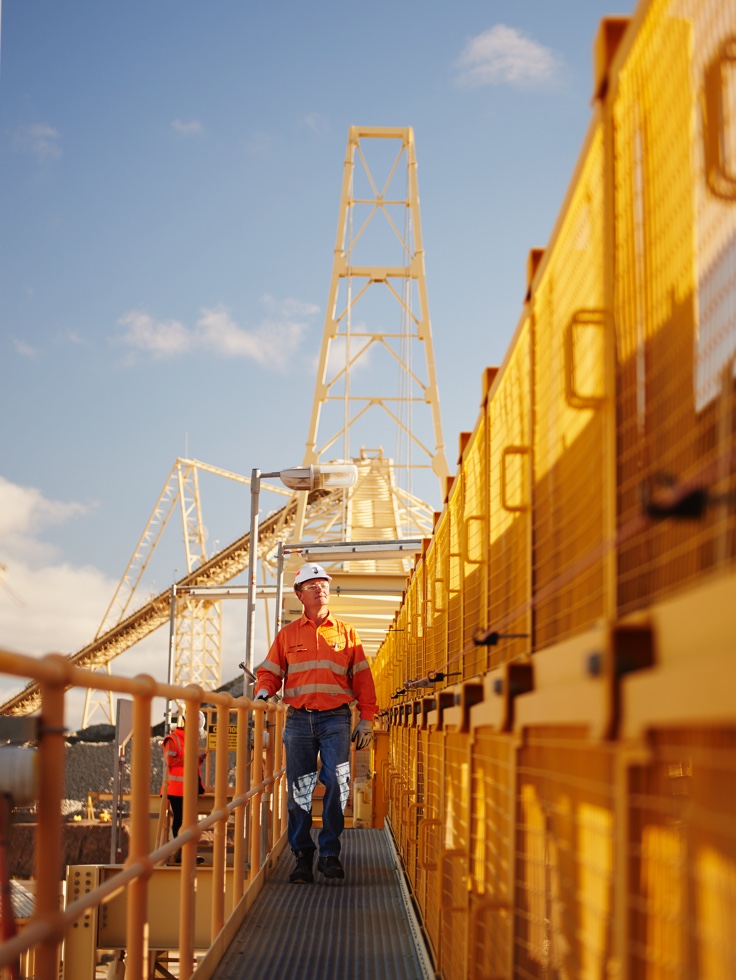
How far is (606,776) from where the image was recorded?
2.29 m

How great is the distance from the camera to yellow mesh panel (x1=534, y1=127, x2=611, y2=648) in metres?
2.50

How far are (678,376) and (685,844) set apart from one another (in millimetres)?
805

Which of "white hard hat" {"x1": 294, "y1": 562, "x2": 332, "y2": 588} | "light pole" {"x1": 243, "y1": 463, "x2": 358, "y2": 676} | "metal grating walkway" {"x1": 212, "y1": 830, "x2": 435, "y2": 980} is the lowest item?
"metal grating walkway" {"x1": 212, "y1": 830, "x2": 435, "y2": 980}

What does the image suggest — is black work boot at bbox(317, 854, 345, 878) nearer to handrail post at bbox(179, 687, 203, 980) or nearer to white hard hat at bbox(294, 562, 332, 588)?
white hard hat at bbox(294, 562, 332, 588)

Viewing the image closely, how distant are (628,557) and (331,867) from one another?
5.47 meters

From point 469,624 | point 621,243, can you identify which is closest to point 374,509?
point 469,624

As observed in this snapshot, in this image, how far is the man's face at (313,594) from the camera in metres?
7.54

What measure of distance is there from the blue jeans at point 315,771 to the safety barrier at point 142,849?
26 cm

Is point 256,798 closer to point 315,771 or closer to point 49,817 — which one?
point 315,771

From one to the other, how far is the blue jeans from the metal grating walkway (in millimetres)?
276

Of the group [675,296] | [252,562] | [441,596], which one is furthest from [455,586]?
[252,562]

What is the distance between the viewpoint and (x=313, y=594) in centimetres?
754

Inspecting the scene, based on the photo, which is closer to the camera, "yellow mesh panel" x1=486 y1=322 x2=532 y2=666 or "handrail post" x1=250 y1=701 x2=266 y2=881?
"yellow mesh panel" x1=486 y1=322 x2=532 y2=666

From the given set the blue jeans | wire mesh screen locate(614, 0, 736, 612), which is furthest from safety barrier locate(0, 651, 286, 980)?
wire mesh screen locate(614, 0, 736, 612)
